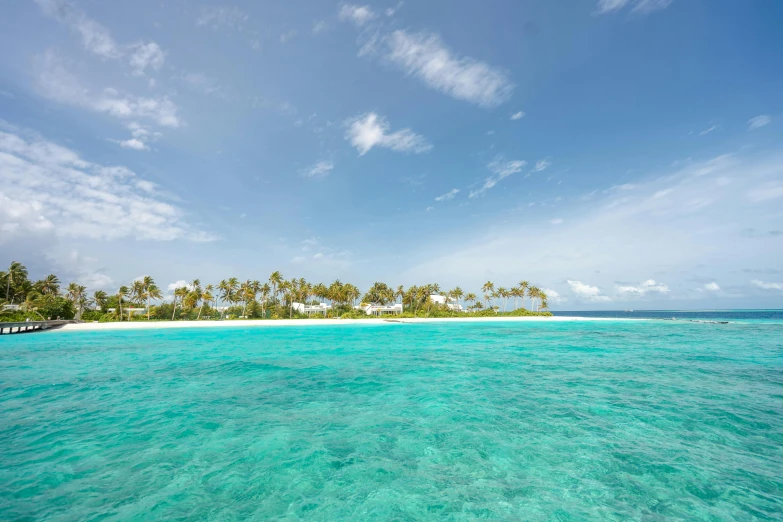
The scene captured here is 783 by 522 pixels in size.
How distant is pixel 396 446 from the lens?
7.99 metres

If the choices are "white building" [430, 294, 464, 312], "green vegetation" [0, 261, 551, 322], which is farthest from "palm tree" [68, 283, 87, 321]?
"white building" [430, 294, 464, 312]

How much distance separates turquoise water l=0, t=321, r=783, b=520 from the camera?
5598 millimetres

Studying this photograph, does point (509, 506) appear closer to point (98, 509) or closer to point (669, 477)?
point (669, 477)

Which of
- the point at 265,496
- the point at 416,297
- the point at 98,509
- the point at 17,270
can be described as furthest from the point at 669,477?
the point at 17,270

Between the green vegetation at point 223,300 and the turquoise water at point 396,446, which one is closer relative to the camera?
the turquoise water at point 396,446

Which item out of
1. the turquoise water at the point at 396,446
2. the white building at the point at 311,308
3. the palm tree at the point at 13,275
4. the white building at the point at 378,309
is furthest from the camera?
the white building at the point at 378,309

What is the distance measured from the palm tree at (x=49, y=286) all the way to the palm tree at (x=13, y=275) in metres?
3.47

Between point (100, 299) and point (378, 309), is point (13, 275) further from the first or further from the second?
point (378, 309)

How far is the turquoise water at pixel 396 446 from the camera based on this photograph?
5.60m

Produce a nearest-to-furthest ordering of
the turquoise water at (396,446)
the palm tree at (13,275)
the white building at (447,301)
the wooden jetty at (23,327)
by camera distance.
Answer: the turquoise water at (396,446), the wooden jetty at (23,327), the palm tree at (13,275), the white building at (447,301)

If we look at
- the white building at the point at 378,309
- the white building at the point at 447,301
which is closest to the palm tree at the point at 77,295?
the white building at the point at 378,309

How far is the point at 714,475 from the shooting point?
6551 millimetres

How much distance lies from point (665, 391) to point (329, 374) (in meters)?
15.2

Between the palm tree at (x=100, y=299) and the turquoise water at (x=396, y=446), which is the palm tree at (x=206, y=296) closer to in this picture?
the palm tree at (x=100, y=299)
